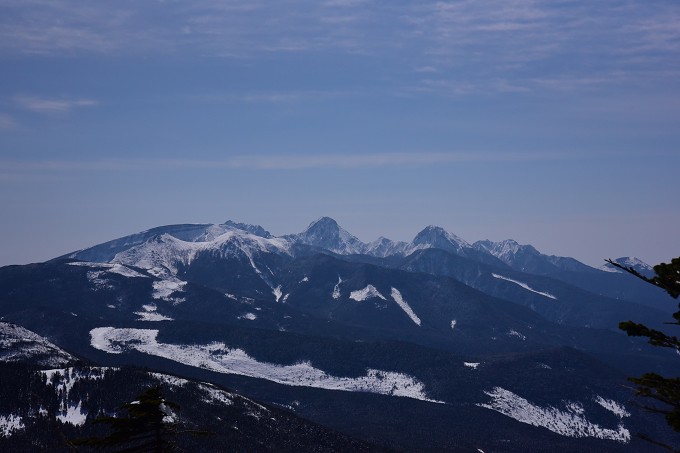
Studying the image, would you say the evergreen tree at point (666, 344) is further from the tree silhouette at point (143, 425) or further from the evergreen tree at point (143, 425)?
the evergreen tree at point (143, 425)

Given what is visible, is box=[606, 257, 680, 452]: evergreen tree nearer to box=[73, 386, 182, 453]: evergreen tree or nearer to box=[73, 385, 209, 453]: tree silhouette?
box=[73, 385, 209, 453]: tree silhouette

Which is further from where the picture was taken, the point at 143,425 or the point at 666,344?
the point at 143,425

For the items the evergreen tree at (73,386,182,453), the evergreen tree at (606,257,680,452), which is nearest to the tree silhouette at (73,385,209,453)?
the evergreen tree at (73,386,182,453)

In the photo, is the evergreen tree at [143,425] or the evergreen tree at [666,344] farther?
the evergreen tree at [143,425]

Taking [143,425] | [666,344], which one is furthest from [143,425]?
[666,344]

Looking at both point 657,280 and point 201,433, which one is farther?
point 201,433

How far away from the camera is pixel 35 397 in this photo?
2325cm

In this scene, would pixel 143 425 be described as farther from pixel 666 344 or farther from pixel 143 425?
pixel 666 344

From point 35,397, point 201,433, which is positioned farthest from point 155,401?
point 35,397

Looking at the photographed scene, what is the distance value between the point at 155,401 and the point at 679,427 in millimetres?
21816

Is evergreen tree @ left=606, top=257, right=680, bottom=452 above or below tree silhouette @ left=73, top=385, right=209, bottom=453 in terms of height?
above

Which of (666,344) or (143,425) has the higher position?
(666,344)

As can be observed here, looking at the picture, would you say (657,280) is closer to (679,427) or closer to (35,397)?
(679,427)

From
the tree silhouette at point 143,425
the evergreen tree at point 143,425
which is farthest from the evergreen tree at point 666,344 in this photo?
the evergreen tree at point 143,425
